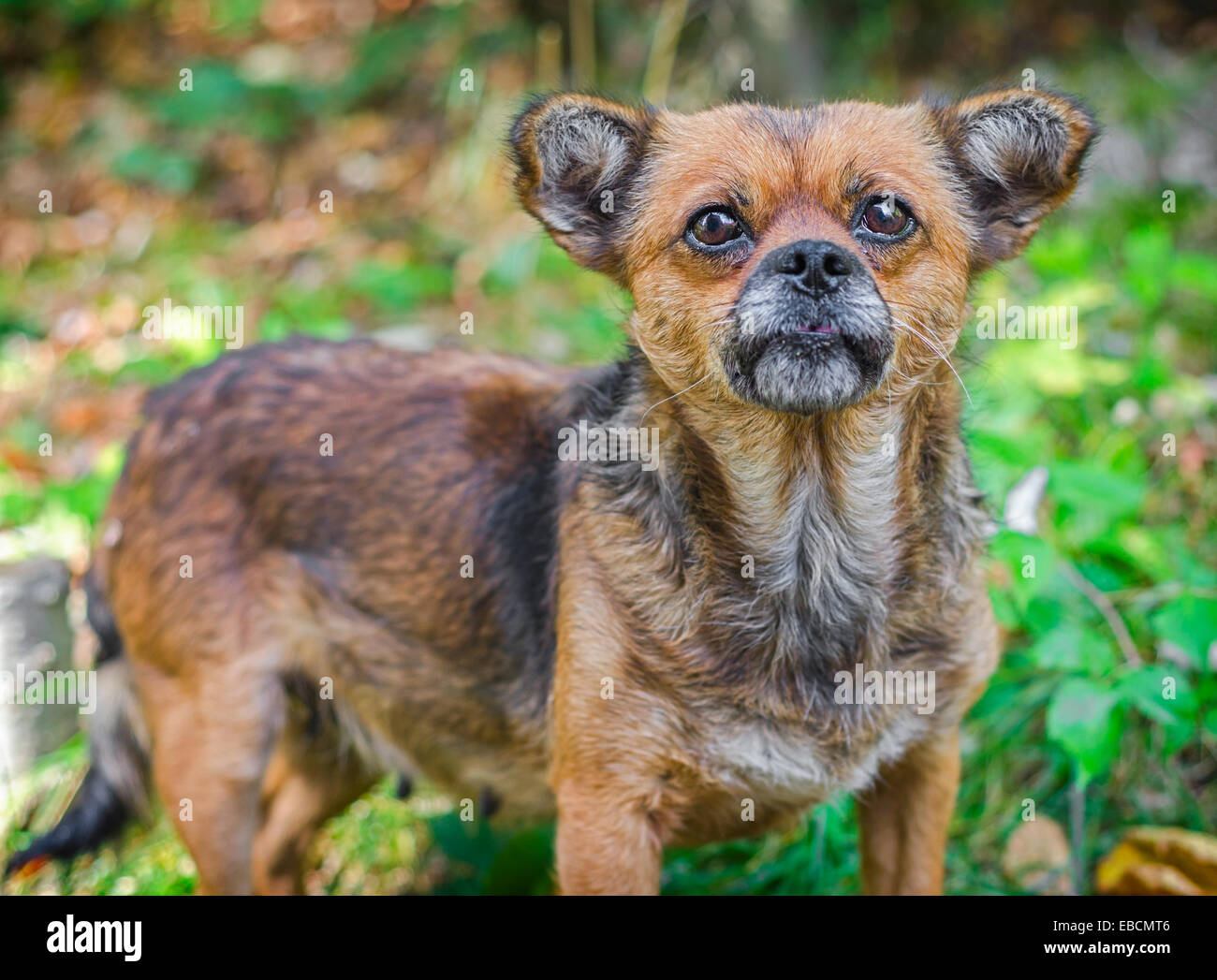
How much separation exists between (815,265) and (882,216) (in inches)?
14.8

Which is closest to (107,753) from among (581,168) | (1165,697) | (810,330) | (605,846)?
(605,846)

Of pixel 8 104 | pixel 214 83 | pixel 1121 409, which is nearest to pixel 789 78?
pixel 1121 409

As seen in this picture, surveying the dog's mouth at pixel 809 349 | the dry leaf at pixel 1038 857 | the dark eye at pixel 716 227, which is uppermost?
the dark eye at pixel 716 227

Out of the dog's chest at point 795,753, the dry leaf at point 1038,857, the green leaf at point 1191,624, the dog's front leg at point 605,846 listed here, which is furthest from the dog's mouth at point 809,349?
the dry leaf at point 1038,857

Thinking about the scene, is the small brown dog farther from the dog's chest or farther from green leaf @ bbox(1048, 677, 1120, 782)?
green leaf @ bbox(1048, 677, 1120, 782)

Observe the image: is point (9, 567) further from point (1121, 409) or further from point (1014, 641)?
→ point (1121, 409)

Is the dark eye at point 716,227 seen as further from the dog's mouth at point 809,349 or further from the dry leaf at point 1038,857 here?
the dry leaf at point 1038,857

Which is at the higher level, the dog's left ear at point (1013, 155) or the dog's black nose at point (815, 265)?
the dog's left ear at point (1013, 155)

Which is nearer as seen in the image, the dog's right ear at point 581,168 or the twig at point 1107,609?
the dog's right ear at point 581,168

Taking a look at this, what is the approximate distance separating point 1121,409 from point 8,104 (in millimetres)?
9209

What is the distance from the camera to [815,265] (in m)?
2.65

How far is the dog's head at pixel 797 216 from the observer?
2742 millimetres
